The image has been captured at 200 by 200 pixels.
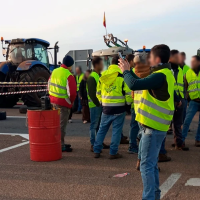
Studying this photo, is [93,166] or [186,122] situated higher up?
[186,122]

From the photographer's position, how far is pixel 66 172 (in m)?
5.60

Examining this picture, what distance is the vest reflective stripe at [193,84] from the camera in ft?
23.9

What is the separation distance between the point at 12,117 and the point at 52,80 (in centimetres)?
626

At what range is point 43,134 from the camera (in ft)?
20.6

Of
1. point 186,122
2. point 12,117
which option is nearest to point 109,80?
point 186,122

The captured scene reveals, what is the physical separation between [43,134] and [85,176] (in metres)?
1.33

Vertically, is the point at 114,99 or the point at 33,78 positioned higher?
the point at 33,78

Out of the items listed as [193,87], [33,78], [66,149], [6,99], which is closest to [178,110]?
[193,87]

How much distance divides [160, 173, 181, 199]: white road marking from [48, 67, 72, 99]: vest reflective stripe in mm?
2621

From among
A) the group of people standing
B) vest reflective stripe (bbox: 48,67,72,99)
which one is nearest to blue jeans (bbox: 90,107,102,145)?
the group of people standing

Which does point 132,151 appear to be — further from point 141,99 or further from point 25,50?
point 25,50

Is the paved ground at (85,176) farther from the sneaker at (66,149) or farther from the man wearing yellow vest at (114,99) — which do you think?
the man wearing yellow vest at (114,99)

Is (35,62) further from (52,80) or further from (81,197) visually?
(81,197)

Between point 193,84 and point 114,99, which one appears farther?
point 193,84
